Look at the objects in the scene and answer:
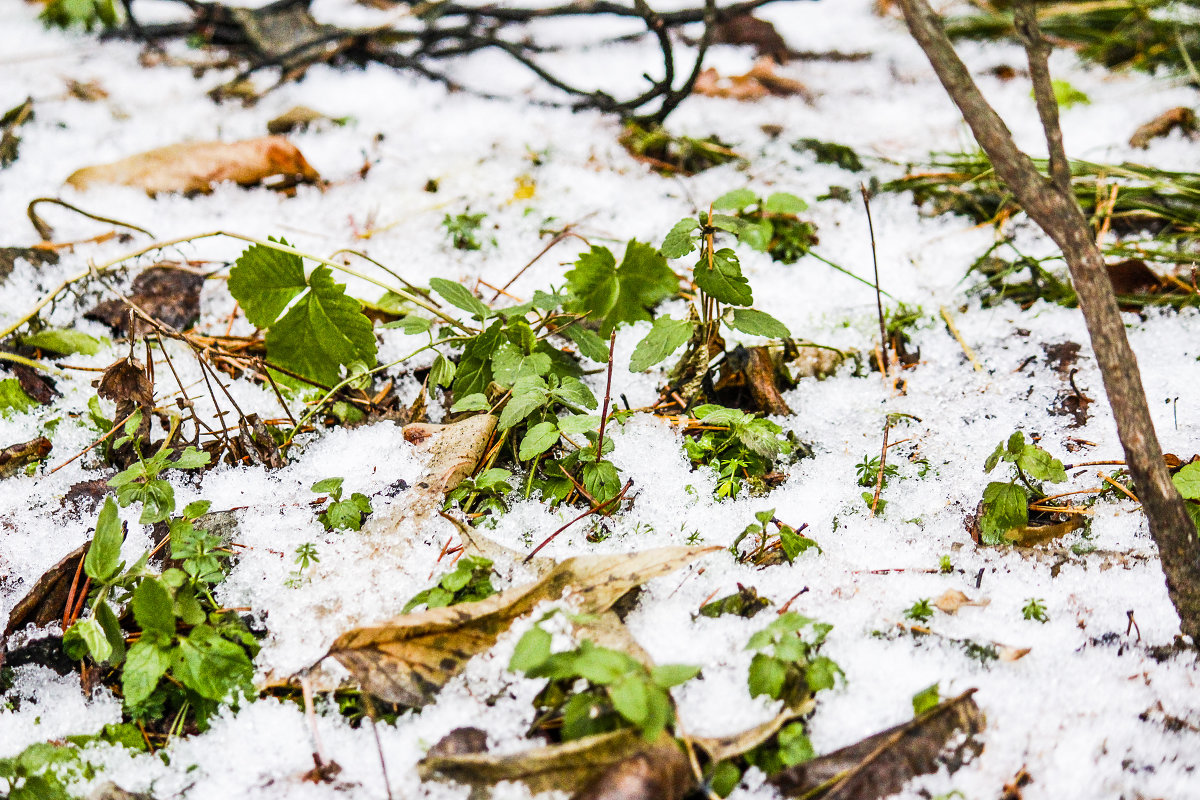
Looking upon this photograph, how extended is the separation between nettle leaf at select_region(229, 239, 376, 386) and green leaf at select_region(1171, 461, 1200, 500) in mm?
1483

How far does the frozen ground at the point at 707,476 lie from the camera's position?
1078 millimetres

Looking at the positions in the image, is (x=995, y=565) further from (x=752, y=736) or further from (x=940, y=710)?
(x=752, y=736)

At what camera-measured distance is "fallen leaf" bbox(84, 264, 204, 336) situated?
196 centimetres

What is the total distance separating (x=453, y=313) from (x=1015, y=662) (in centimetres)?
141

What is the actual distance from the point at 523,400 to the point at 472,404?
0.39ft

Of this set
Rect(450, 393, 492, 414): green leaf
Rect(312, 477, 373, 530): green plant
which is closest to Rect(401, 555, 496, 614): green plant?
Rect(312, 477, 373, 530): green plant

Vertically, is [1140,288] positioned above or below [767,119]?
below

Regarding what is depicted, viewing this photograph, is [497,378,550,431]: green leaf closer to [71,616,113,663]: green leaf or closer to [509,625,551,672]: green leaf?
[509,625,551,672]: green leaf

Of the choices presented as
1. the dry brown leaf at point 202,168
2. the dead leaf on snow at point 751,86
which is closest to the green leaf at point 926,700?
the dry brown leaf at point 202,168

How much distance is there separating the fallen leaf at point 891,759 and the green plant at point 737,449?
53cm

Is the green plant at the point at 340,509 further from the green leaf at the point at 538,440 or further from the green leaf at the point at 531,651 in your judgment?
the green leaf at the point at 531,651

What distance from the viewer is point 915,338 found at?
193 centimetres

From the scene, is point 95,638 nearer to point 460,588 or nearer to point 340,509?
point 340,509

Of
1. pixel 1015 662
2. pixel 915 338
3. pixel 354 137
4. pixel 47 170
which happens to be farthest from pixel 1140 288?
pixel 47 170
